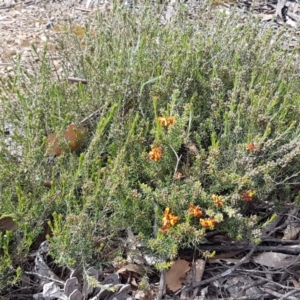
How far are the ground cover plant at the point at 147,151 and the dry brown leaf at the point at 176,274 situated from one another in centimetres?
8

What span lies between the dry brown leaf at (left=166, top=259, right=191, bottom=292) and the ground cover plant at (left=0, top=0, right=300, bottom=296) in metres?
0.08

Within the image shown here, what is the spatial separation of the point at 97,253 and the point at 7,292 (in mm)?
349

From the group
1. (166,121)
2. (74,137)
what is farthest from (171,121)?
(74,137)

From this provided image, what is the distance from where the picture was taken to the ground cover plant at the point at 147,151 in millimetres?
1546

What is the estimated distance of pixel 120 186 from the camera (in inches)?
62.8

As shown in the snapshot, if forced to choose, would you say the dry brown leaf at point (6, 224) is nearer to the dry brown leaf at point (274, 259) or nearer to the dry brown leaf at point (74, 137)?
the dry brown leaf at point (74, 137)

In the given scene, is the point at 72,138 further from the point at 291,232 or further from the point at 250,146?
the point at 291,232

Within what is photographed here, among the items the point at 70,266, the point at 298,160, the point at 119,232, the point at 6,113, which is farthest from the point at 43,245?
the point at 298,160

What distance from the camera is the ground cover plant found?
5.07ft

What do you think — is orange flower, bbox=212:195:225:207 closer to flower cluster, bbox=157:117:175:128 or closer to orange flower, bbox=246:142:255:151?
orange flower, bbox=246:142:255:151

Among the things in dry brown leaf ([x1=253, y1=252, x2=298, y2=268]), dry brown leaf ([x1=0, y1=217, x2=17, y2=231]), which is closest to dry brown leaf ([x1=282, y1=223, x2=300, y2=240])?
dry brown leaf ([x1=253, y1=252, x2=298, y2=268])

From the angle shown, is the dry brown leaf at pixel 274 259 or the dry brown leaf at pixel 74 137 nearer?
the dry brown leaf at pixel 274 259

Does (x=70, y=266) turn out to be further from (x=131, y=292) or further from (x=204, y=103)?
(x=204, y=103)

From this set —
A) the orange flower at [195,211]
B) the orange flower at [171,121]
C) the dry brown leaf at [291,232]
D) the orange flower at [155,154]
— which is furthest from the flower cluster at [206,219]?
the dry brown leaf at [291,232]
